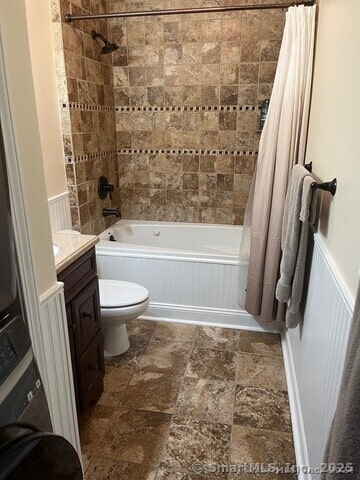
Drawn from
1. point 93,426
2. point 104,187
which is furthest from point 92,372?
point 104,187

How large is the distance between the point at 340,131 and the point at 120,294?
57.8 inches

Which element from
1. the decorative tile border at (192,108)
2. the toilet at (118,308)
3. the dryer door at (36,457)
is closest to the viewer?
the dryer door at (36,457)

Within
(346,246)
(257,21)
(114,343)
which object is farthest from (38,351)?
(257,21)

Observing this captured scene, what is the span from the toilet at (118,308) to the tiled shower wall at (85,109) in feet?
2.35

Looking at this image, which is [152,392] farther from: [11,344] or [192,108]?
[192,108]

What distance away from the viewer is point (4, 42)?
87 cm

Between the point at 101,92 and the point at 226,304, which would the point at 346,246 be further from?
the point at 101,92

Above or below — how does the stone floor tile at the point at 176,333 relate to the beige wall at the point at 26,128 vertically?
below

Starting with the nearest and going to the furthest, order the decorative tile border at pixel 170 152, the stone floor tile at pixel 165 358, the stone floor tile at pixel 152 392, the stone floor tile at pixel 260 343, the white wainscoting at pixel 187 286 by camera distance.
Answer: the stone floor tile at pixel 152 392
the stone floor tile at pixel 165 358
the stone floor tile at pixel 260 343
the white wainscoting at pixel 187 286
the decorative tile border at pixel 170 152

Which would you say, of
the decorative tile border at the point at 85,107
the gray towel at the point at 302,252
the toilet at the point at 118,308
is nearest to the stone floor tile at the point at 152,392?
the toilet at the point at 118,308

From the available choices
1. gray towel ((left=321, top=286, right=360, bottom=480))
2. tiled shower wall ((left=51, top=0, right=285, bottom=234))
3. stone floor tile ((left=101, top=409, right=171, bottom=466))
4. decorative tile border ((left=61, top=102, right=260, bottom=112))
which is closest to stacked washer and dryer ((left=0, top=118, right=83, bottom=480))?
gray towel ((left=321, top=286, right=360, bottom=480))

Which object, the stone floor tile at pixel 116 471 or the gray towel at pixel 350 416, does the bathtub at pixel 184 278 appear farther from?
the gray towel at pixel 350 416

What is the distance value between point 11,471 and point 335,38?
1.76 meters

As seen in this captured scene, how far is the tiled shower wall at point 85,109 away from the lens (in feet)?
7.78
